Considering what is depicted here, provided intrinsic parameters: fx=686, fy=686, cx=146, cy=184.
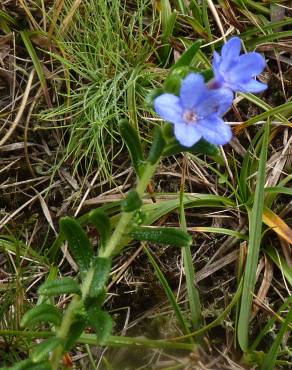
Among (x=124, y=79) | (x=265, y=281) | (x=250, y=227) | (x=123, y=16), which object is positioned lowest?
(x=265, y=281)

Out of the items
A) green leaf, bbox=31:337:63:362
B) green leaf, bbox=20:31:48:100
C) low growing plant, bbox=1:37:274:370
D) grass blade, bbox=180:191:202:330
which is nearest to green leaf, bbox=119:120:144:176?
low growing plant, bbox=1:37:274:370

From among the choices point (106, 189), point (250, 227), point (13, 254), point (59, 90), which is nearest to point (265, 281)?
point (250, 227)

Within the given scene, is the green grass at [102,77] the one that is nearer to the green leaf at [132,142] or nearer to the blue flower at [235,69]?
the green leaf at [132,142]

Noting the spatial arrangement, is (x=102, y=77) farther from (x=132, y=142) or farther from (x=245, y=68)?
(x=245, y=68)

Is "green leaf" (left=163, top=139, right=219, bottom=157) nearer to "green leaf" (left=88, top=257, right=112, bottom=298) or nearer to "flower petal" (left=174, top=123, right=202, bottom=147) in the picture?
"flower petal" (left=174, top=123, right=202, bottom=147)

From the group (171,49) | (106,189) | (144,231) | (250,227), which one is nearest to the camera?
(144,231)

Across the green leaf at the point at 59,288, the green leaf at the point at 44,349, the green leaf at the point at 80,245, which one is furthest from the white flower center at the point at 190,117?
the green leaf at the point at 44,349

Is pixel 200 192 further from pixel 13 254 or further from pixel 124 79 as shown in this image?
pixel 13 254
